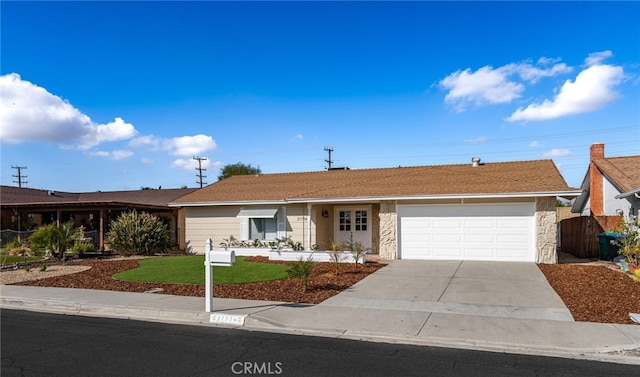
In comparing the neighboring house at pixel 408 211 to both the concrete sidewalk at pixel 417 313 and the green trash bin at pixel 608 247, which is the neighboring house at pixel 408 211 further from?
the concrete sidewalk at pixel 417 313

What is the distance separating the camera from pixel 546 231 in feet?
52.7

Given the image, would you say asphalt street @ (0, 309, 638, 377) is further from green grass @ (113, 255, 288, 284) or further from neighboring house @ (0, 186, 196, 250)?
neighboring house @ (0, 186, 196, 250)

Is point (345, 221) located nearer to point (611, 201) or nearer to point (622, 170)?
point (611, 201)

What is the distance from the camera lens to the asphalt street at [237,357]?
571 cm

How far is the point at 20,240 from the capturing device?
73.7ft

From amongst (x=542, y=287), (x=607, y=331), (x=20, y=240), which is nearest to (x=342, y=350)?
(x=607, y=331)

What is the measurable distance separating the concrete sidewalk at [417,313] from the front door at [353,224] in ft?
24.4

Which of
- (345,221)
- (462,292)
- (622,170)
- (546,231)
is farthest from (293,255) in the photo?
(622,170)

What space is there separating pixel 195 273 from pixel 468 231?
32.1ft

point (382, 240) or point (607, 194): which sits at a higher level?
point (607, 194)

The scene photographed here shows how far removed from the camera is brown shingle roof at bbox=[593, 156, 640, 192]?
20.7m

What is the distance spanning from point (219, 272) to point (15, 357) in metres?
8.11

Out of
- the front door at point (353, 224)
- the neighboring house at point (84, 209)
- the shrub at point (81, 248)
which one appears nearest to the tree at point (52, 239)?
the shrub at point (81, 248)

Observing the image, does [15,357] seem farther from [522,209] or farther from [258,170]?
[258,170]
